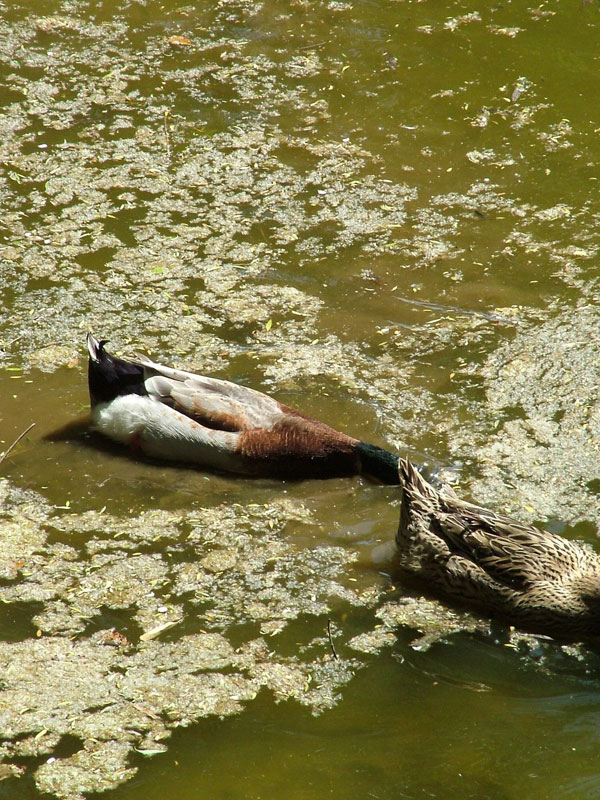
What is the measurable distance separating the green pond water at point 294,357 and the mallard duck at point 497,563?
0.14 m

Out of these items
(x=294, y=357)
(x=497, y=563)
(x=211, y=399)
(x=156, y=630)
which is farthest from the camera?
(x=294, y=357)

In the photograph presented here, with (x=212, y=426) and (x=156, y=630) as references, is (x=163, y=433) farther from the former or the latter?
(x=156, y=630)

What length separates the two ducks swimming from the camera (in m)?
4.61

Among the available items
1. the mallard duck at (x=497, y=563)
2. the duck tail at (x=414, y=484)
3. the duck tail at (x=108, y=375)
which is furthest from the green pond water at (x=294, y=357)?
the duck tail at (x=414, y=484)

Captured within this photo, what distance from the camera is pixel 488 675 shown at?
14.1 feet

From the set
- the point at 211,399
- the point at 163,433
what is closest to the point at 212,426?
the point at 211,399

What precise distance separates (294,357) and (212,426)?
3.04 feet

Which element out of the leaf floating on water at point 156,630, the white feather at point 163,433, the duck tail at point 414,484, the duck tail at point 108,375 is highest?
the duck tail at point 108,375

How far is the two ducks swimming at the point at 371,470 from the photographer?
461 centimetres

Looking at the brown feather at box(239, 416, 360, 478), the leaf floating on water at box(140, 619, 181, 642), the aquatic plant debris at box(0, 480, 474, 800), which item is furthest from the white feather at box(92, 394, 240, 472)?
the leaf floating on water at box(140, 619, 181, 642)

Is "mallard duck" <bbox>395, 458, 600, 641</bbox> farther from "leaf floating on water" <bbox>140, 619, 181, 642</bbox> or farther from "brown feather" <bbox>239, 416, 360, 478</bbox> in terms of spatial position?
"leaf floating on water" <bbox>140, 619, 181, 642</bbox>

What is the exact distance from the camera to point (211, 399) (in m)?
5.75

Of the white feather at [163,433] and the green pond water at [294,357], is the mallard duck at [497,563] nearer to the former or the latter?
the green pond water at [294,357]

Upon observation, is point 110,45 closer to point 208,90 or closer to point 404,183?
point 208,90
